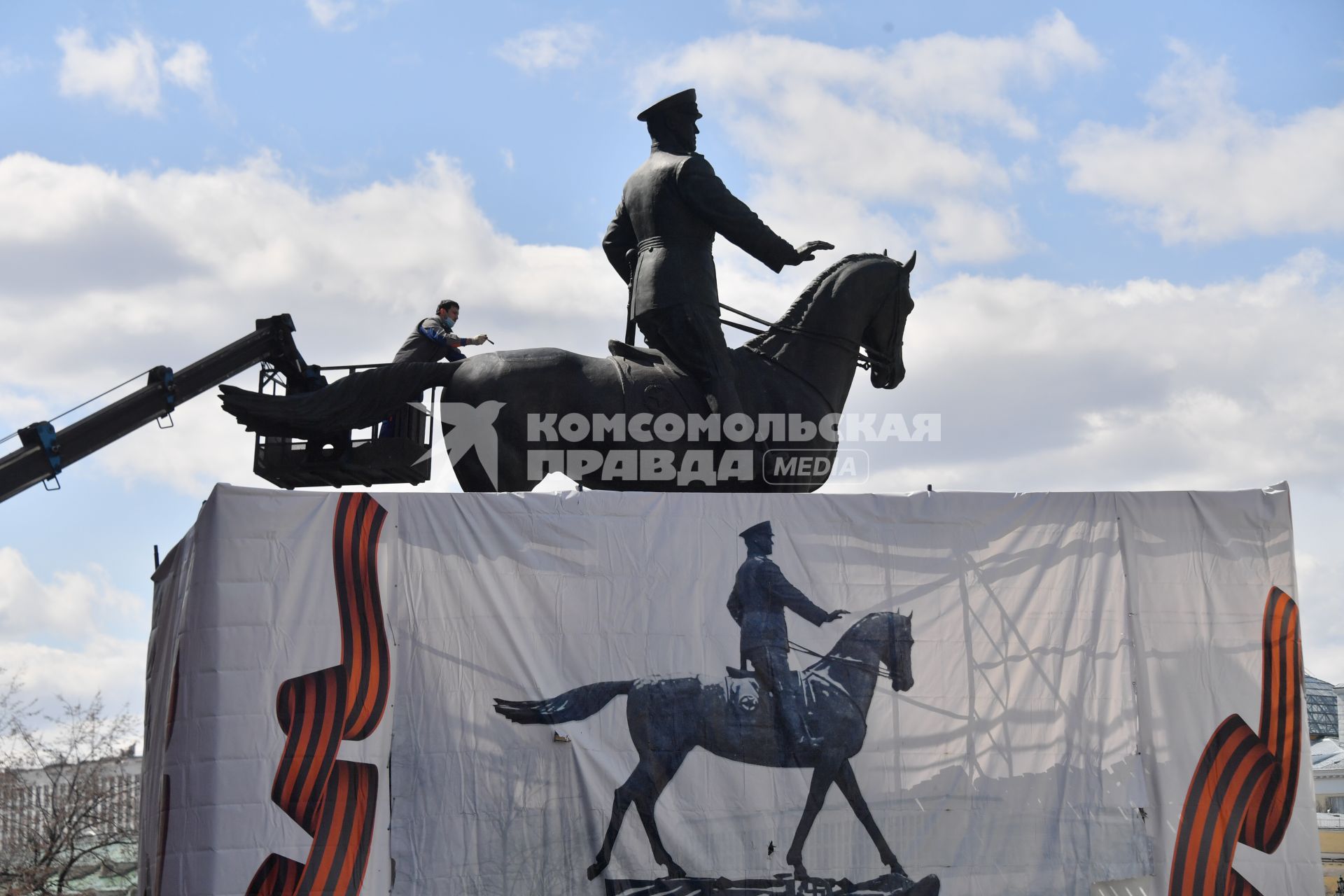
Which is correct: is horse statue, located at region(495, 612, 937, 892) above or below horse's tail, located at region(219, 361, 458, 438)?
below

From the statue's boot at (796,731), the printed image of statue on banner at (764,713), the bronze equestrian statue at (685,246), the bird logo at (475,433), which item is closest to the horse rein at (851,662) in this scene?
the printed image of statue on banner at (764,713)

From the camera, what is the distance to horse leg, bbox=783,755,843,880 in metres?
9.13

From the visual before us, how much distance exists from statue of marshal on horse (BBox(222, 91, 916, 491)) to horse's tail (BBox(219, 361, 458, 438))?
0.04 ft

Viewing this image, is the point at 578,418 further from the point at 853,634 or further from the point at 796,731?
the point at 796,731

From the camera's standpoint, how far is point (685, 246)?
11.0 meters

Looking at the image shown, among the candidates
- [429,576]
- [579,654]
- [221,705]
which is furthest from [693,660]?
[221,705]

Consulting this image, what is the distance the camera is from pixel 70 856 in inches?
1142

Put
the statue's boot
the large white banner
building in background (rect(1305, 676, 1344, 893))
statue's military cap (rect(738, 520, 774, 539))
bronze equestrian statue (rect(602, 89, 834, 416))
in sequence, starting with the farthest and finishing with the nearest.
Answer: building in background (rect(1305, 676, 1344, 893))
bronze equestrian statue (rect(602, 89, 834, 416))
statue's military cap (rect(738, 520, 774, 539))
the statue's boot
the large white banner

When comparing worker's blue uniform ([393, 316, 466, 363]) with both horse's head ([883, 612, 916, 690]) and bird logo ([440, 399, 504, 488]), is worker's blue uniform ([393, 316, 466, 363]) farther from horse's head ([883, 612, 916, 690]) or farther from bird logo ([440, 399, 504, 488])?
horse's head ([883, 612, 916, 690])

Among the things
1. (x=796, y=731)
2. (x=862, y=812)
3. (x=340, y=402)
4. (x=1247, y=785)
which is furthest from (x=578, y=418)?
(x=1247, y=785)

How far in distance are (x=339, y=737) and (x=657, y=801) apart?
1985 mm

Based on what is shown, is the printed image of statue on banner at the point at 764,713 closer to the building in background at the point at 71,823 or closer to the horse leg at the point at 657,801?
the horse leg at the point at 657,801


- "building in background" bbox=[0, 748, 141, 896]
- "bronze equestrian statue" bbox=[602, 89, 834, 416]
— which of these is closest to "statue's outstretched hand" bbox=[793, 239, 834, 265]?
"bronze equestrian statue" bbox=[602, 89, 834, 416]

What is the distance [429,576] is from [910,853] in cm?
349
